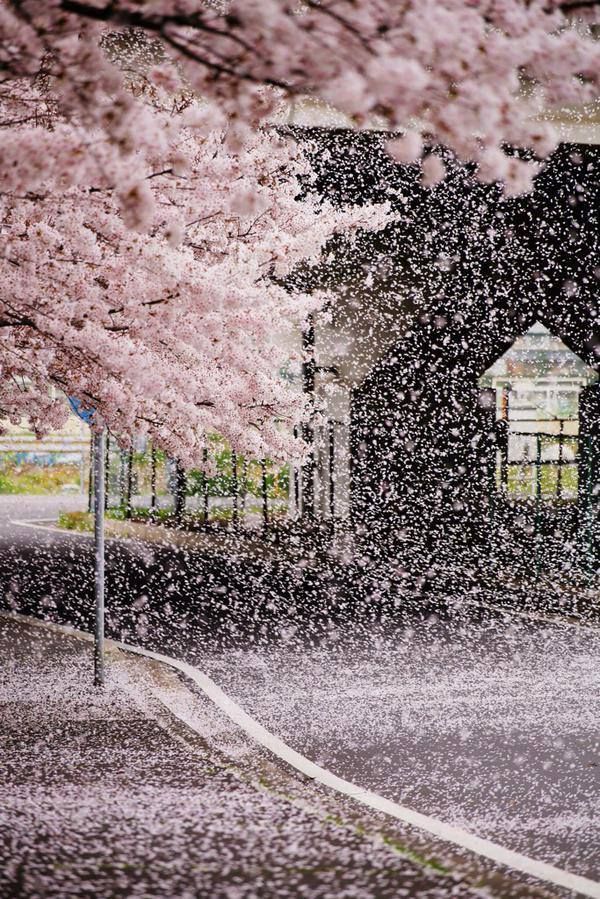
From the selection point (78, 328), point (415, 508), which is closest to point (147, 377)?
point (78, 328)

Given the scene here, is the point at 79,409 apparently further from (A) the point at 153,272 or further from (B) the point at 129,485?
(B) the point at 129,485

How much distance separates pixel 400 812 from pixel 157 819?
125cm

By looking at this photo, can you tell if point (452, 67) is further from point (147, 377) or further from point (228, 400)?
point (228, 400)

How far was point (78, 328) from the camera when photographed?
11195mm

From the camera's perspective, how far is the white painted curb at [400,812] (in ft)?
20.1

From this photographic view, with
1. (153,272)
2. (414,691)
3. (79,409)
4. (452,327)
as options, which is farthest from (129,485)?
(414,691)

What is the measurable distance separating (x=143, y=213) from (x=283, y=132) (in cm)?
1522

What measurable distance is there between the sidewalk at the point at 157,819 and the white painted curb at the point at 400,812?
0.53 feet

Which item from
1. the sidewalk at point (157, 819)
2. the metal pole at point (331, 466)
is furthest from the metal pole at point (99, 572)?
the metal pole at point (331, 466)

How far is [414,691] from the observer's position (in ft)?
35.0

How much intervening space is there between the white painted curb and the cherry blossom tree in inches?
108

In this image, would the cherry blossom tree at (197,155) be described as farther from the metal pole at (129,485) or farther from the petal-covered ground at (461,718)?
the metal pole at (129,485)

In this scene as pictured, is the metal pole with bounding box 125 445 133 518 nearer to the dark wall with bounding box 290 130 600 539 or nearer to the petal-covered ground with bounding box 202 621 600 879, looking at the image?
the dark wall with bounding box 290 130 600 539

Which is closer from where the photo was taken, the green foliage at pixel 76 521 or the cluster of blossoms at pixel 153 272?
the cluster of blossoms at pixel 153 272
